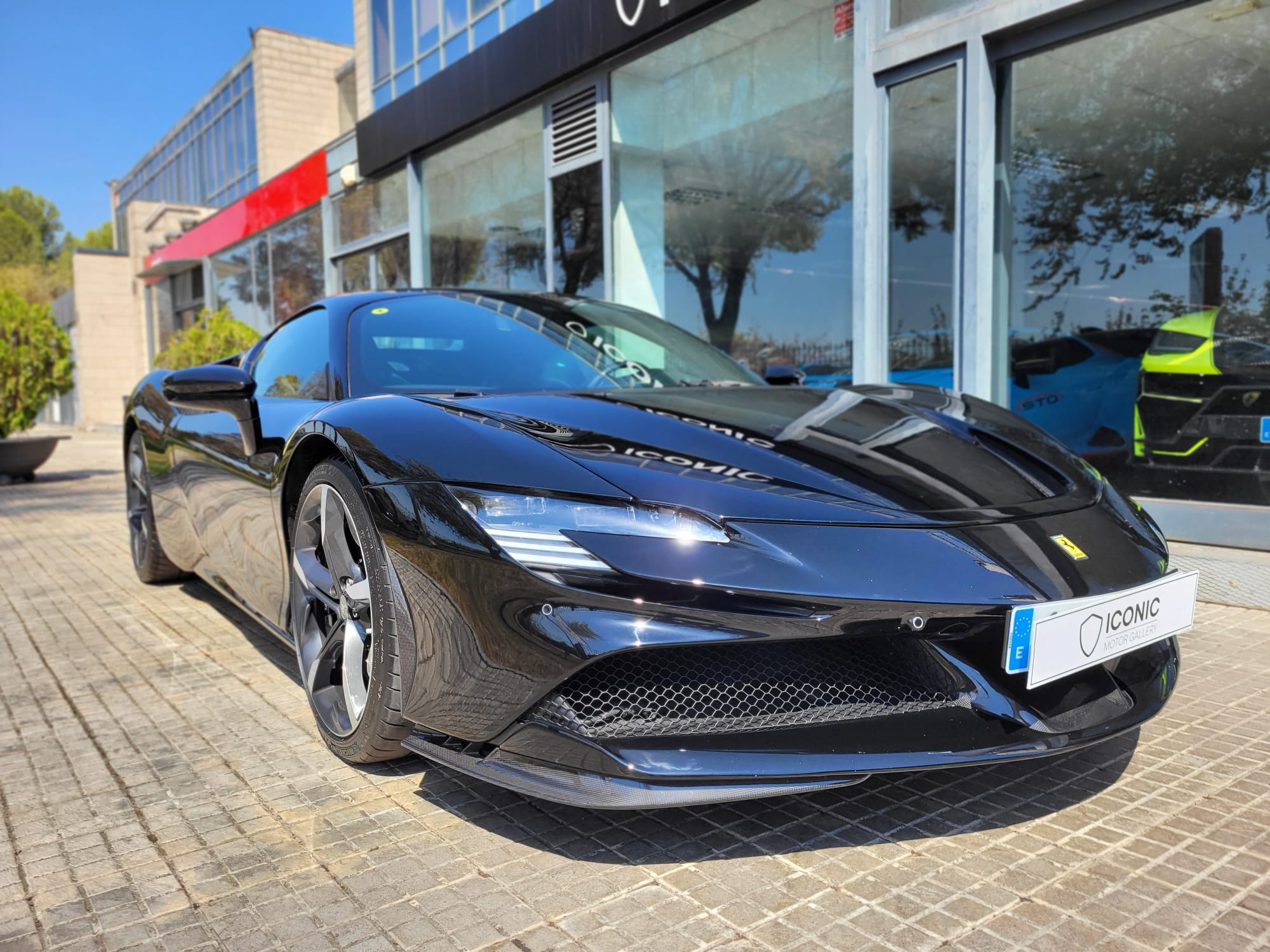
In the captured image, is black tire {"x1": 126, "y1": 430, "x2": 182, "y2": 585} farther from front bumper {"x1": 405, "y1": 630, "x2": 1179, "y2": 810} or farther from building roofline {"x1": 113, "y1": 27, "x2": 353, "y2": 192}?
building roofline {"x1": 113, "y1": 27, "x2": 353, "y2": 192}

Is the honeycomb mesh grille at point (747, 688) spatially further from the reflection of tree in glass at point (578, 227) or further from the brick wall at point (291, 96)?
the brick wall at point (291, 96)

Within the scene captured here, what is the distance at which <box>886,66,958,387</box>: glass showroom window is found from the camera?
18.0ft

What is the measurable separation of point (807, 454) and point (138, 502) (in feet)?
12.9

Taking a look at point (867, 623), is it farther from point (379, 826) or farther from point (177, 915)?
point (177, 915)

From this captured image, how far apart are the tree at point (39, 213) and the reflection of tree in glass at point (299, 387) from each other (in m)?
76.7

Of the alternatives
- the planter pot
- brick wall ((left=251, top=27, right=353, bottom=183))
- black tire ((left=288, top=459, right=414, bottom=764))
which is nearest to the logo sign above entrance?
black tire ((left=288, top=459, right=414, bottom=764))

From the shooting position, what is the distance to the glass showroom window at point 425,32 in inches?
399

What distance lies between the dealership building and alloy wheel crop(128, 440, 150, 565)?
2240mm

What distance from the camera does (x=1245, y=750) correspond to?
229 centimetres

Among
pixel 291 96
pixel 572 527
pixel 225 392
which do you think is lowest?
pixel 572 527

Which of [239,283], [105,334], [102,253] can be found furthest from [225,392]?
[102,253]

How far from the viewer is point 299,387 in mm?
2920

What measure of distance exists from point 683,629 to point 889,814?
731 millimetres

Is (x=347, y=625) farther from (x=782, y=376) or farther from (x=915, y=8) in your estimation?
(x=915, y=8)
